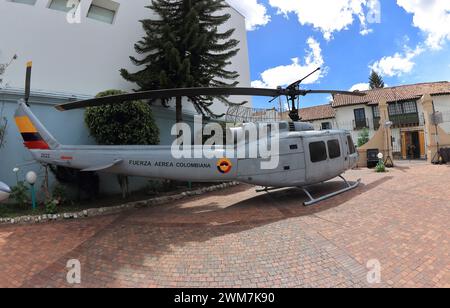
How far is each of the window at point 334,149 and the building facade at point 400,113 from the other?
48.9ft

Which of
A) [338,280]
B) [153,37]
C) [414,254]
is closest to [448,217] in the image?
[414,254]

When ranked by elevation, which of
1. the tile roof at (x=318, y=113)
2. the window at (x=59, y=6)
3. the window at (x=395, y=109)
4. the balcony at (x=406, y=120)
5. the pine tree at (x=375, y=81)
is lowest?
the balcony at (x=406, y=120)

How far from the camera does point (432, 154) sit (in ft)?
43.7

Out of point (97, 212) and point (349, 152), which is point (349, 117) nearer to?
point (349, 152)

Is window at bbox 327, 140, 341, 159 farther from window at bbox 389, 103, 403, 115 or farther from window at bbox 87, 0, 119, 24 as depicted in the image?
window at bbox 389, 103, 403, 115

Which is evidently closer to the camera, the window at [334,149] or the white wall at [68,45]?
the window at [334,149]

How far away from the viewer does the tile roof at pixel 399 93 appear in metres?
24.1

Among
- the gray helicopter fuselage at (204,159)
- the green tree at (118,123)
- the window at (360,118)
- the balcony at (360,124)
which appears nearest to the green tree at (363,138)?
the balcony at (360,124)

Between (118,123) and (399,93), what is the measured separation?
93.2 feet

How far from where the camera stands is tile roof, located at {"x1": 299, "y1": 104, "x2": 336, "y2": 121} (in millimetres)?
28547

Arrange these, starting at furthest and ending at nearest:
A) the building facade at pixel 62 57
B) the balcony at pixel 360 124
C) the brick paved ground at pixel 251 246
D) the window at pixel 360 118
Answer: the window at pixel 360 118, the balcony at pixel 360 124, the building facade at pixel 62 57, the brick paved ground at pixel 251 246

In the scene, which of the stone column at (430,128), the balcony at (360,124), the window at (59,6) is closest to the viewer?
the window at (59,6)

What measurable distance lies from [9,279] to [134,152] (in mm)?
3539

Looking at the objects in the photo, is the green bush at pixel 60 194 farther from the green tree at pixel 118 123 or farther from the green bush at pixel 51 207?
the green tree at pixel 118 123
